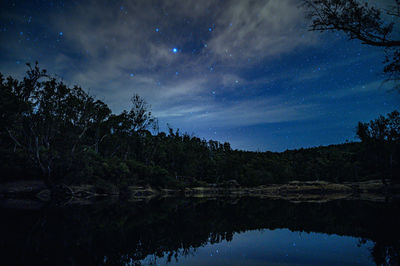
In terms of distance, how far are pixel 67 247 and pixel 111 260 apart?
193 cm

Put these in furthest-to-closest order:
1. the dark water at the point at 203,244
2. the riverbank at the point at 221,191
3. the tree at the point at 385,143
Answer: the tree at the point at 385,143
the riverbank at the point at 221,191
the dark water at the point at 203,244

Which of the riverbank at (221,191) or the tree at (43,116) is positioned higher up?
the tree at (43,116)

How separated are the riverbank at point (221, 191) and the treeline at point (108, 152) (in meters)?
1.60

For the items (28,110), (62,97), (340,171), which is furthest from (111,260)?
(340,171)

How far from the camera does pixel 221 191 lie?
Answer: 60.0 metres

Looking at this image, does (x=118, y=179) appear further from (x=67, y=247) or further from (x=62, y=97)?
(x=67, y=247)

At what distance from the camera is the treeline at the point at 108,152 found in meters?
31.1

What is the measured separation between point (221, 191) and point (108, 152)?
108 ft

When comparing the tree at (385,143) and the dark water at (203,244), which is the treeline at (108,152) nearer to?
the tree at (385,143)

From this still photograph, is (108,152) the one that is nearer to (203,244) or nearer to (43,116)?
(43,116)

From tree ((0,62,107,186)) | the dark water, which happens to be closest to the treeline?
tree ((0,62,107,186))

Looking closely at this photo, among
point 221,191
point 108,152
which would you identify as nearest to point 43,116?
point 108,152

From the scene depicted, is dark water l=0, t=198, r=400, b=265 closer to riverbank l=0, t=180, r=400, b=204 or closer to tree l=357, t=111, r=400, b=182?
riverbank l=0, t=180, r=400, b=204

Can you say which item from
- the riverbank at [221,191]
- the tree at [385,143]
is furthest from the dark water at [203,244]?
the tree at [385,143]
